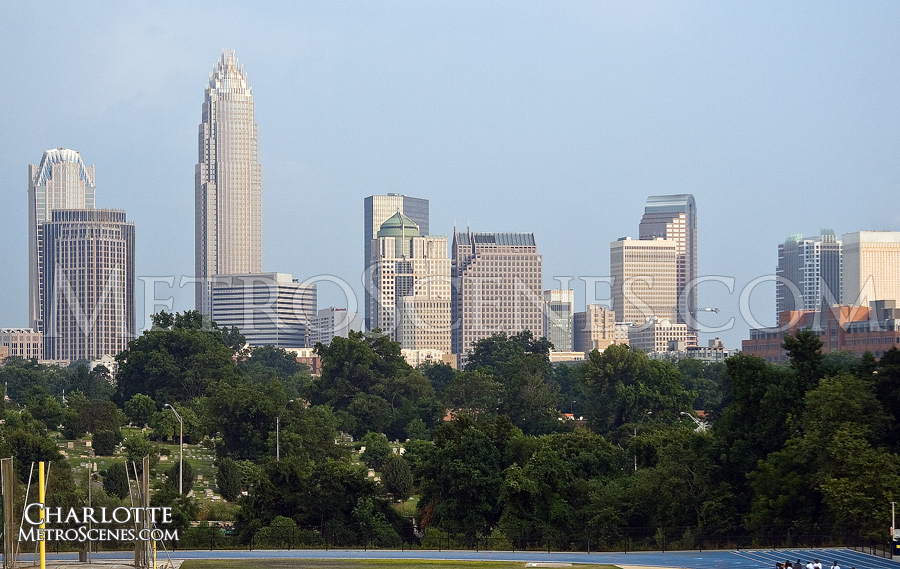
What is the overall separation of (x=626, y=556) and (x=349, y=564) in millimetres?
13999


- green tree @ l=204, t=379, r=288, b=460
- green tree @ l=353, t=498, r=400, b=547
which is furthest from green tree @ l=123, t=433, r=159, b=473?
green tree @ l=353, t=498, r=400, b=547

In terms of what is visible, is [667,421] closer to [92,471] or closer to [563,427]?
[563,427]

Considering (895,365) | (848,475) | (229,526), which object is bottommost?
(229,526)

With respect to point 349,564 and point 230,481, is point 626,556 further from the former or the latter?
point 230,481

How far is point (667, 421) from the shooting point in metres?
131

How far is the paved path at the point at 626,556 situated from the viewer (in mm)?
62969

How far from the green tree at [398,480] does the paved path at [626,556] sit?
2354cm

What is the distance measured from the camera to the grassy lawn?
6462cm

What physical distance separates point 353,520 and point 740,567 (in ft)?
97.9

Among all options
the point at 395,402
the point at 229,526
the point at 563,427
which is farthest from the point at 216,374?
the point at 229,526

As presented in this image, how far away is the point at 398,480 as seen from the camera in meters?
99.1

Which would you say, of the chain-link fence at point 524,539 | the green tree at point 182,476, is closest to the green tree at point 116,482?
the green tree at point 182,476

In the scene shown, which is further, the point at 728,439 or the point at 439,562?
the point at 728,439

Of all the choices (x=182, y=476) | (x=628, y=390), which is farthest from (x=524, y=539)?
(x=628, y=390)
